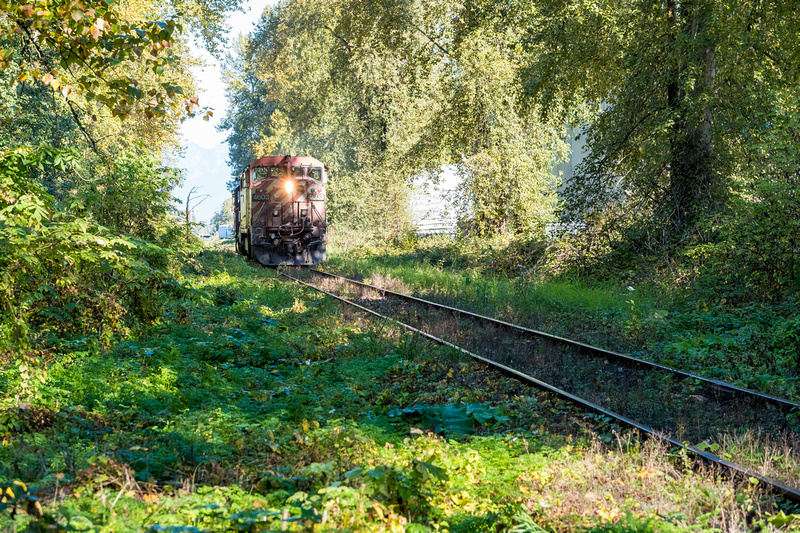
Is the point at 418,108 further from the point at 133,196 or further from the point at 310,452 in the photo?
the point at 310,452

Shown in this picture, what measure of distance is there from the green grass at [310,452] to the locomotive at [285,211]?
1222cm

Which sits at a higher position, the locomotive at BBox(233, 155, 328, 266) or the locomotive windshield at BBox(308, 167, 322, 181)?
the locomotive windshield at BBox(308, 167, 322, 181)

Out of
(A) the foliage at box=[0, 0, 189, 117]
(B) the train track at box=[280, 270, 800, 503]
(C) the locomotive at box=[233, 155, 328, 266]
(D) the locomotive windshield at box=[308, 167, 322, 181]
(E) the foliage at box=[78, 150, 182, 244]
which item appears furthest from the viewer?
(D) the locomotive windshield at box=[308, 167, 322, 181]

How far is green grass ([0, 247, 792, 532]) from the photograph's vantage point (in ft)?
12.0

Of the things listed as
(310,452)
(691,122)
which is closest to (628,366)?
(310,452)

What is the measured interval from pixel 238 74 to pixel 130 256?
61641 mm

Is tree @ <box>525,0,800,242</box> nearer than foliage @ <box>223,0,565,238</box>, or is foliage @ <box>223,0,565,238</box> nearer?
tree @ <box>525,0,800,242</box>

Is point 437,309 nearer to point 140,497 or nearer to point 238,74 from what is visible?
point 140,497

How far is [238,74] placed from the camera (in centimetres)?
6475

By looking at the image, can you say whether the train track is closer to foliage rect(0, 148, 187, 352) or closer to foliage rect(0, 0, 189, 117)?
foliage rect(0, 148, 187, 352)

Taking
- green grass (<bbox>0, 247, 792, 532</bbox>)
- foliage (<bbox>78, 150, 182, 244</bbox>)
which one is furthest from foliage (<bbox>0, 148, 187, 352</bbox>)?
foliage (<bbox>78, 150, 182, 244</bbox>)

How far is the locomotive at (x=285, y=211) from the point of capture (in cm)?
2044

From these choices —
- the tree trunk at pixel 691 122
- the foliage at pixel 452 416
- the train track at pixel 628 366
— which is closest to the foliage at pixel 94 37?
the foliage at pixel 452 416

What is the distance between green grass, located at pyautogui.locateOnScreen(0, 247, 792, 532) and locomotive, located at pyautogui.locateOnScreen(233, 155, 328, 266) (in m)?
12.2
